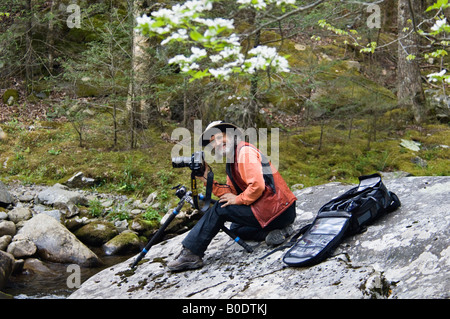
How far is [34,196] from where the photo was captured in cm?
720

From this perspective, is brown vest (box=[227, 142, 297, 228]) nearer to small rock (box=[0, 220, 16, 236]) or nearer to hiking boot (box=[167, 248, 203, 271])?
hiking boot (box=[167, 248, 203, 271])

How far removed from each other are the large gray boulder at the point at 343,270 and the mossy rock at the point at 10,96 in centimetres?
917

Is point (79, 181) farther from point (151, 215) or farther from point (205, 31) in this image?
point (205, 31)

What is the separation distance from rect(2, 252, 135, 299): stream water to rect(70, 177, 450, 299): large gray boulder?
1261 millimetres

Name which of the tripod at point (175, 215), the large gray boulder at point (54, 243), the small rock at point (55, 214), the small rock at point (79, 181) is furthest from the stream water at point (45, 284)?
the small rock at point (79, 181)

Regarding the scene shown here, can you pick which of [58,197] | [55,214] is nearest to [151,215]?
[55,214]

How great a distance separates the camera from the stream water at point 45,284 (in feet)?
15.2

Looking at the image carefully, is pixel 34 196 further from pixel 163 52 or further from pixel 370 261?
pixel 370 261

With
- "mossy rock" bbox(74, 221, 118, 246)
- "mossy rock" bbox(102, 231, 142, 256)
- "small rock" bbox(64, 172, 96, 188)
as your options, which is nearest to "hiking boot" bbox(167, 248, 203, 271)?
"mossy rock" bbox(102, 231, 142, 256)

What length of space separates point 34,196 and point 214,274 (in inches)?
205

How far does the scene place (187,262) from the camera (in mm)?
3529

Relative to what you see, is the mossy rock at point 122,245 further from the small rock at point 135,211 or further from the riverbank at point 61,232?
the small rock at point 135,211

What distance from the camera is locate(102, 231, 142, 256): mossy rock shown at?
19.8ft

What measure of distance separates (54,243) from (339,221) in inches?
168
